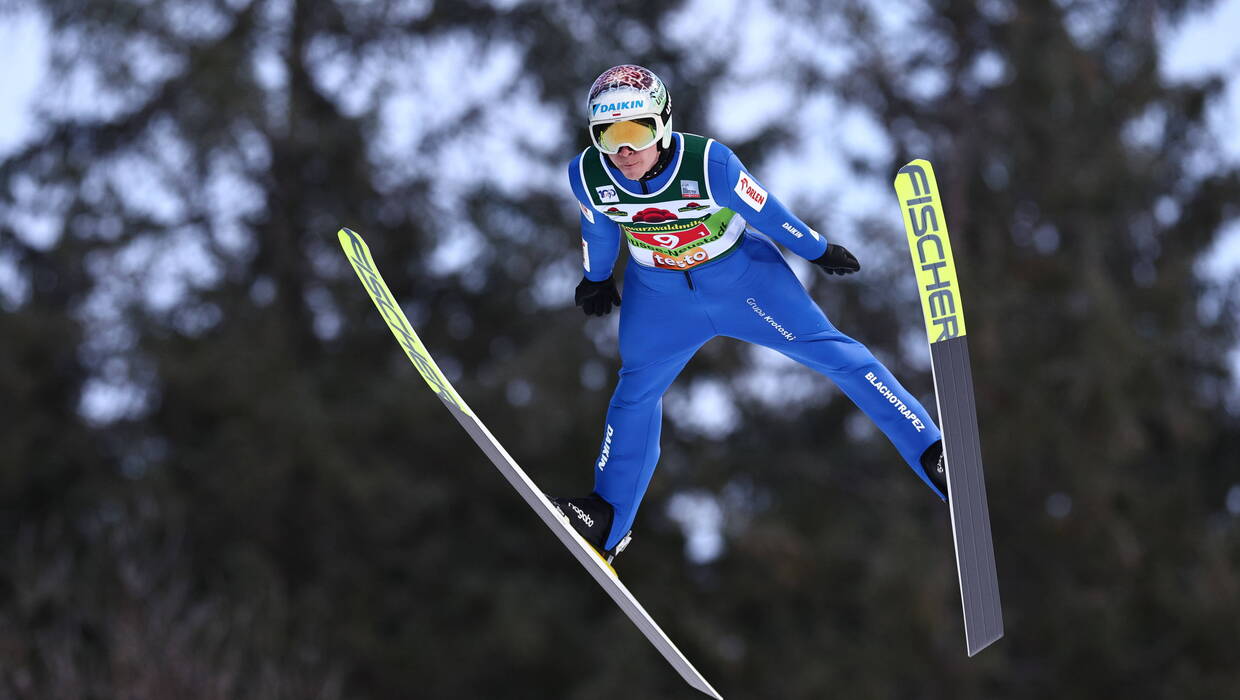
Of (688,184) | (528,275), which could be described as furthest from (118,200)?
(688,184)

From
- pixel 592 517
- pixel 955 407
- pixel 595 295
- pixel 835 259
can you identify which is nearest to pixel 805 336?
pixel 835 259

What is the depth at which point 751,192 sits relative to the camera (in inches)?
171

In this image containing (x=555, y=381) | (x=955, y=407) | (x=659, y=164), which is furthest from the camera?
(x=555, y=381)

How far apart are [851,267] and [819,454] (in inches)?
473

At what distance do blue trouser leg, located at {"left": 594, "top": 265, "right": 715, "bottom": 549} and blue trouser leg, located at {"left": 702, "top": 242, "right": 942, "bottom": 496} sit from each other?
0.33 feet

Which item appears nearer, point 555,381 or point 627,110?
point 627,110

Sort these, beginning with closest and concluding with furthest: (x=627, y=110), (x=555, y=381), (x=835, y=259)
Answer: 1. (x=627, y=110)
2. (x=835, y=259)
3. (x=555, y=381)

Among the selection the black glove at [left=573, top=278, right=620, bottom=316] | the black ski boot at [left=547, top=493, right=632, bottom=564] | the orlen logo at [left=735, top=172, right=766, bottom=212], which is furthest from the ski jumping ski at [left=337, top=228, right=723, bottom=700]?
the orlen logo at [left=735, top=172, right=766, bottom=212]

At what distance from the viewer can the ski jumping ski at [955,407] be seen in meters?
4.48

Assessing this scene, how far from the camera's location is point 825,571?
51.7 ft

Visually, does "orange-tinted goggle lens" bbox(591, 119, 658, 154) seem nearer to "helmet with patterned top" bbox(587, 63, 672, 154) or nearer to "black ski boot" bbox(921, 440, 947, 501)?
"helmet with patterned top" bbox(587, 63, 672, 154)

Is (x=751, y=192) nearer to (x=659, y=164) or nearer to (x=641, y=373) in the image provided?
(x=659, y=164)

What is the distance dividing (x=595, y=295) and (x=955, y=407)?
1.15m

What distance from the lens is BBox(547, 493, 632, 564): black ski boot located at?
16.0 ft
